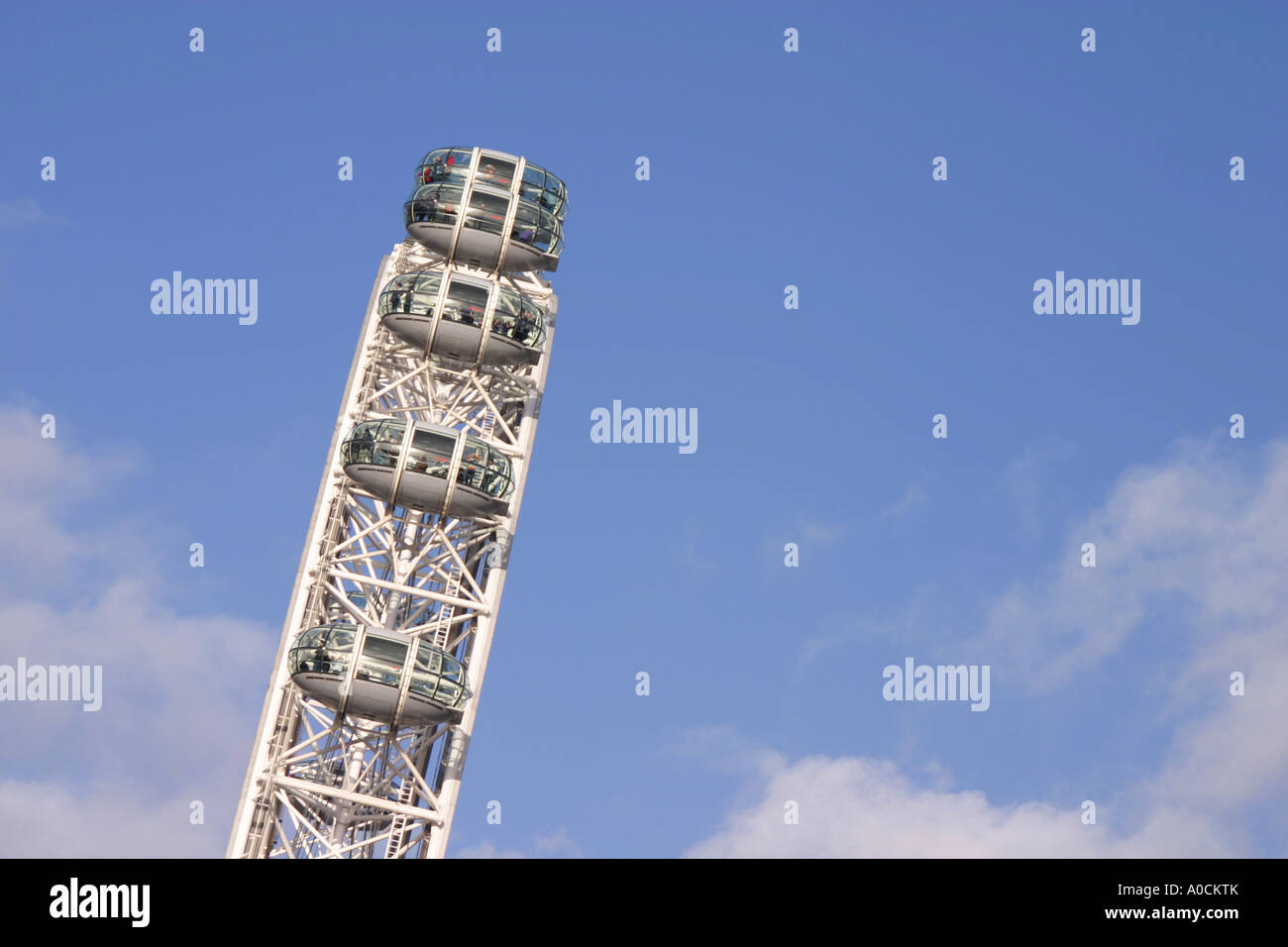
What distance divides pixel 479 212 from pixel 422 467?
14.7m

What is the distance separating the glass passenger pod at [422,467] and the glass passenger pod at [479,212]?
11.3 m

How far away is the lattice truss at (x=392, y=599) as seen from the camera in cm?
8894

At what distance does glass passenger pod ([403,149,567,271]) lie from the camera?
97750 mm

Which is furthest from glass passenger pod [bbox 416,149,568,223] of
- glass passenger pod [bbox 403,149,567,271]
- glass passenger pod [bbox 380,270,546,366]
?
glass passenger pod [bbox 380,270,546,366]

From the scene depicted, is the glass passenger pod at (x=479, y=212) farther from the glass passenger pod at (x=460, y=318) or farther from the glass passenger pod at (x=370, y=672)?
the glass passenger pod at (x=370, y=672)

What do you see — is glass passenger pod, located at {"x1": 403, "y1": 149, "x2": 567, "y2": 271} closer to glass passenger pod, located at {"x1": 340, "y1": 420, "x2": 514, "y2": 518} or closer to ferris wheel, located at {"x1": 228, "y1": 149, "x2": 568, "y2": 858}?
ferris wheel, located at {"x1": 228, "y1": 149, "x2": 568, "y2": 858}

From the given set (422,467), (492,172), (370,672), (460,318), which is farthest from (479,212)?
(370,672)

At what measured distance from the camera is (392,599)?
3674 inches

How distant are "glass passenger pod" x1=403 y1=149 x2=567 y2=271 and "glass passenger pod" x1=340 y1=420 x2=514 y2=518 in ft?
37.2

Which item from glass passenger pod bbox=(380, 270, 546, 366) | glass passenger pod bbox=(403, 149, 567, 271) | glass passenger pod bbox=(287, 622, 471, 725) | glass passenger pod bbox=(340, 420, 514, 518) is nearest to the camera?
glass passenger pod bbox=(287, 622, 471, 725)

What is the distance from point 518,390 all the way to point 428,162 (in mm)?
12209
